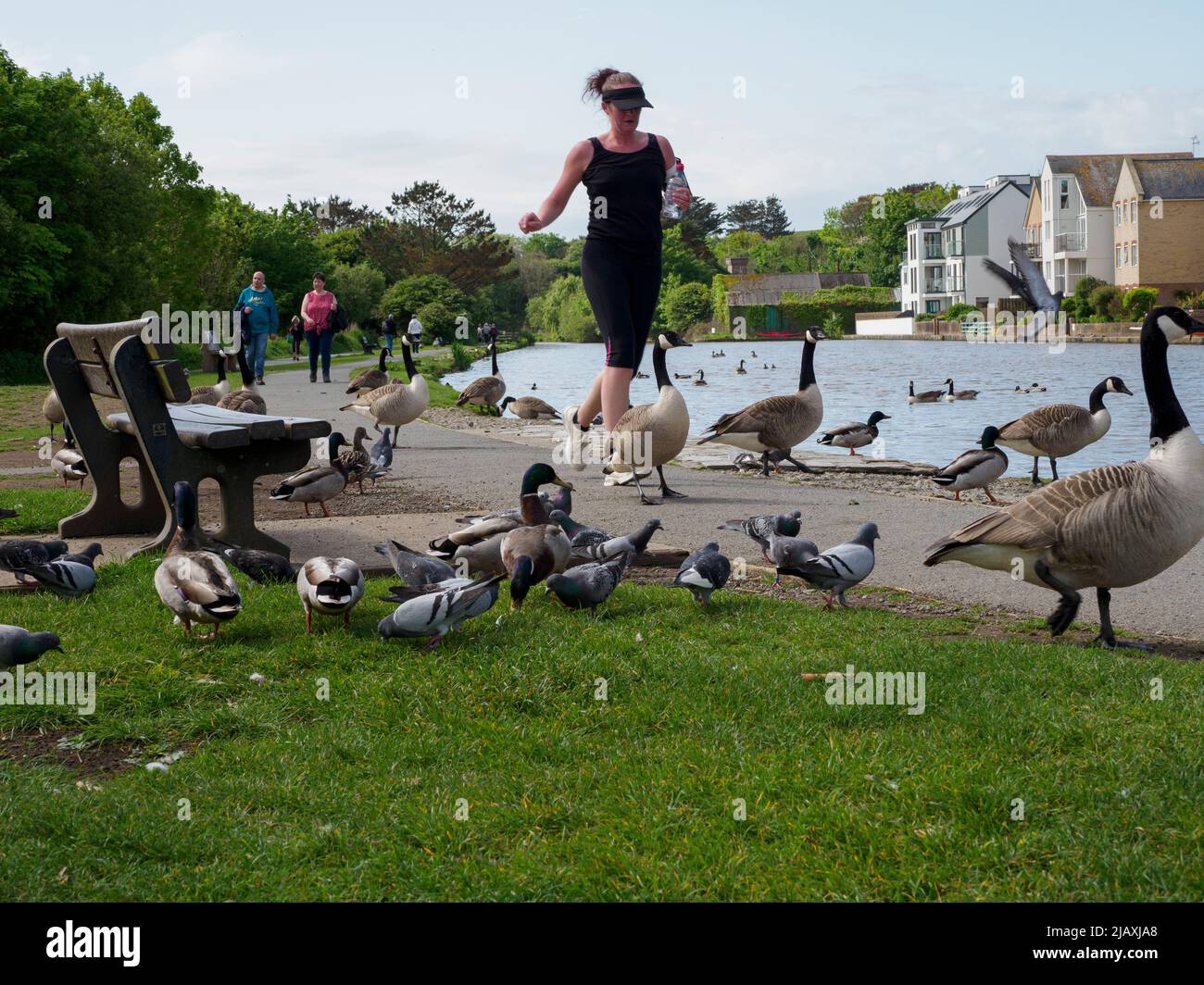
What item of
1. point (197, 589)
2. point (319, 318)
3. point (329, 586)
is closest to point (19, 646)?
point (197, 589)

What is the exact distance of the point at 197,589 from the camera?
5.73 m

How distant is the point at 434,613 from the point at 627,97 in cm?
597

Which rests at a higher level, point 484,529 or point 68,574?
point 484,529

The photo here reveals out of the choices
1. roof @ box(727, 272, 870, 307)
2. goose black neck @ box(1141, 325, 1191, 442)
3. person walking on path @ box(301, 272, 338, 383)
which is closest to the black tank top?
goose black neck @ box(1141, 325, 1191, 442)

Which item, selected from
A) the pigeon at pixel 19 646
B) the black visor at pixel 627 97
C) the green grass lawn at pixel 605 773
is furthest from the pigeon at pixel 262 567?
the black visor at pixel 627 97

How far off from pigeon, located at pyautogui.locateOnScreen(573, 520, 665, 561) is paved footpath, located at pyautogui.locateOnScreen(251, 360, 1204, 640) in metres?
1.10

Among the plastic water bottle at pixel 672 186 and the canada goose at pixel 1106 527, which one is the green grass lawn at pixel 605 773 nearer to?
the canada goose at pixel 1106 527

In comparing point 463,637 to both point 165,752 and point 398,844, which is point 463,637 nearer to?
point 165,752

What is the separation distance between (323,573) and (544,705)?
59.0 inches

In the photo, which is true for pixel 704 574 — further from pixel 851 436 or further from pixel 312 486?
pixel 851 436

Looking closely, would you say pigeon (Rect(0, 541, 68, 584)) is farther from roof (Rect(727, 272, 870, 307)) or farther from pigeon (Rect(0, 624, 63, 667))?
roof (Rect(727, 272, 870, 307))

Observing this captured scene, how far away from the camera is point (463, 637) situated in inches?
239

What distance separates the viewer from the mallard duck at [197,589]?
5691 mm
